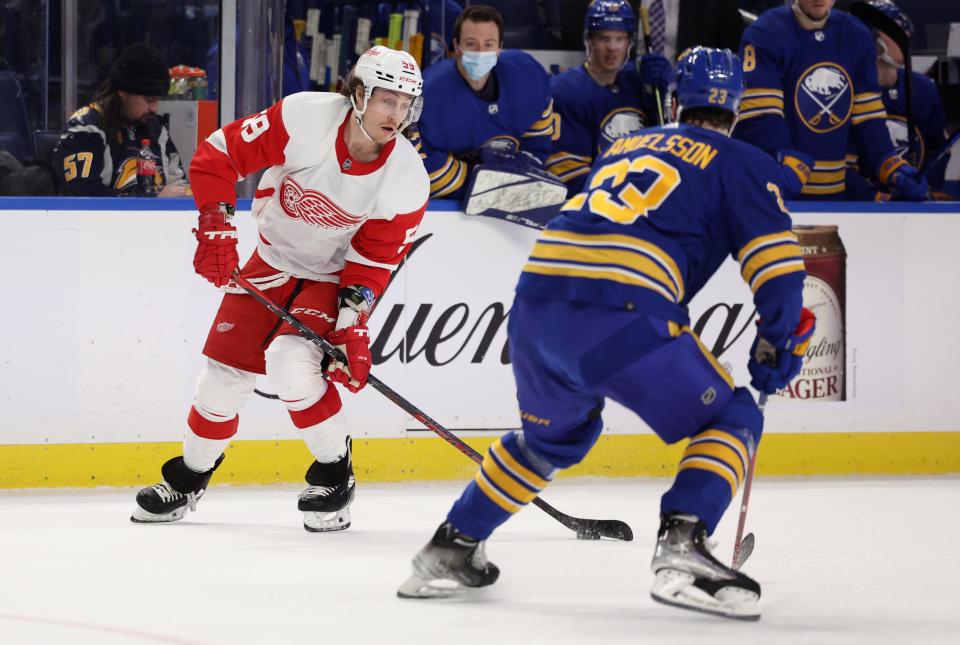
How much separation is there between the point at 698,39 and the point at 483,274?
1380mm

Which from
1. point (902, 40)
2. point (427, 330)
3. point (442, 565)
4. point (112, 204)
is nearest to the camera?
point (442, 565)

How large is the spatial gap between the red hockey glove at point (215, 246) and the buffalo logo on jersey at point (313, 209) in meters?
0.16

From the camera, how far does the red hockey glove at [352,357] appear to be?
345 cm

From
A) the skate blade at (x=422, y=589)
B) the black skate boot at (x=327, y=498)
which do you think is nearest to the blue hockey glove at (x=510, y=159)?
the black skate boot at (x=327, y=498)

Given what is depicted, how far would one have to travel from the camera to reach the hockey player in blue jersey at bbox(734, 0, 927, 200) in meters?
4.65

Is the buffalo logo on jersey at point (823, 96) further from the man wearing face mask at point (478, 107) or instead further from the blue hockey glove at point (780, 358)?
the blue hockey glove at point (780, 358)

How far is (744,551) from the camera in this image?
3004mm

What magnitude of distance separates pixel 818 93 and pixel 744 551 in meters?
2.21

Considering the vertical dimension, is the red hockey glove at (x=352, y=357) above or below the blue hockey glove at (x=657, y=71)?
below

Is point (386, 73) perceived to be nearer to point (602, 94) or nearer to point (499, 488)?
point (499, 488)

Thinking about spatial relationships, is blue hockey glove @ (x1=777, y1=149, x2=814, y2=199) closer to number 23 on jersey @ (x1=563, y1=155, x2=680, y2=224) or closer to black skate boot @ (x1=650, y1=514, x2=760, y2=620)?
number 23 on jersey @ (x1=563, y1=155, x2=680, y2=224)

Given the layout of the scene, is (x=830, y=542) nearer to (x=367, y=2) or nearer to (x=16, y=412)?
(x=16, y=412)

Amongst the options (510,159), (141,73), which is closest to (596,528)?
(510,159)

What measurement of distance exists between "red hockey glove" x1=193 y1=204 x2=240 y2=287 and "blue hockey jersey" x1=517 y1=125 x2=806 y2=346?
1.11 metres
